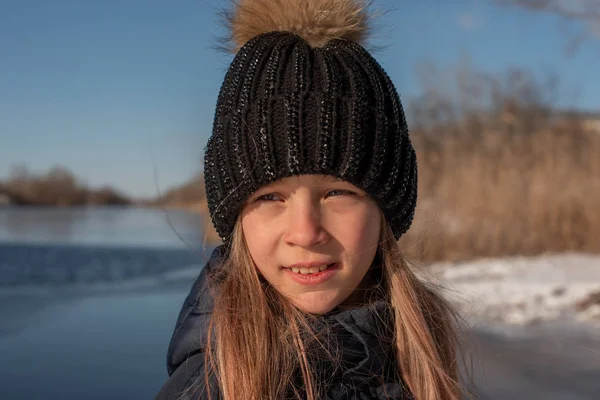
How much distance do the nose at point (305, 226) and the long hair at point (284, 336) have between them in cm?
20

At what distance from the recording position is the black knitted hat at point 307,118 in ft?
4.71

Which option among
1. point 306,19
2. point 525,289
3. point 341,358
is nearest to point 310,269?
point 341,358

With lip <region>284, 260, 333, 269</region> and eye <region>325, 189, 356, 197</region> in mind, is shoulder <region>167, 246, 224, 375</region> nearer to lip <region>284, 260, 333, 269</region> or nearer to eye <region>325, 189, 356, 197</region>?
lip <region>284, 260, 333, 269</region>

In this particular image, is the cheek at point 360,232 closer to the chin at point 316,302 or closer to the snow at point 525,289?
the chin at point 316,302

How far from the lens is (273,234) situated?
4.65ft

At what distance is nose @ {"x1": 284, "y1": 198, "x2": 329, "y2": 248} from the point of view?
1353mm

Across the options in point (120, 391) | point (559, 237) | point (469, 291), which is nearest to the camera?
point (120, 391)

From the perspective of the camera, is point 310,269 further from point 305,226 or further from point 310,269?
→ point 305,226

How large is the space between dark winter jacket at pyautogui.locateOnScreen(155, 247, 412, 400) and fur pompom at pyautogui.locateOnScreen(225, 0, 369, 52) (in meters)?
0.73

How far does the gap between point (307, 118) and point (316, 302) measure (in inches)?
17.6

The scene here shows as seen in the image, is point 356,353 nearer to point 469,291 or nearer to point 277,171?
point 277,171

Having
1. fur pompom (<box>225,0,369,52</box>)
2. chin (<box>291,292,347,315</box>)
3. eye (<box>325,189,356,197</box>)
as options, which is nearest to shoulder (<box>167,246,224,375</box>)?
chin (<box>291,292,347,315</box>)

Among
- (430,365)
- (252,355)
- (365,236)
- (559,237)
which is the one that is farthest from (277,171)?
(559,237)

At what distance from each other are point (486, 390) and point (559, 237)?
5.04 meters
